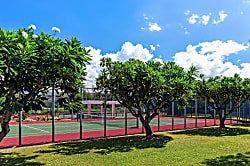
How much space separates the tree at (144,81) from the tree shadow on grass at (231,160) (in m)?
4.51

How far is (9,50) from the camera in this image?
5949mm

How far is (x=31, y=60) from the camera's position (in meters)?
6.12

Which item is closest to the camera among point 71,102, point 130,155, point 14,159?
point 71,102

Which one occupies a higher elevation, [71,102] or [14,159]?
[71,102]

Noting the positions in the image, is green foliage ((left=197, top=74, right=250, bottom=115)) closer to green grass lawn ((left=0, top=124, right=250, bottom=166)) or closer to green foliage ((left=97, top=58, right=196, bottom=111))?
green foliage ((left=97, top=58, right=196, bottom=111))

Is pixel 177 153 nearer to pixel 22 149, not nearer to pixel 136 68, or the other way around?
pixel 136 68

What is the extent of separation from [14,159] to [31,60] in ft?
16.1

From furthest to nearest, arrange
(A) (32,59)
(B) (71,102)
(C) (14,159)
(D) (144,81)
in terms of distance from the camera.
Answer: (D) (144,81) → (C) (14,159) → (B) (71,102) → (A) (32,59)

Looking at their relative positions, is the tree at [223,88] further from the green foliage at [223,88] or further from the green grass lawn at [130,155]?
the green grass lawn at [130,155]

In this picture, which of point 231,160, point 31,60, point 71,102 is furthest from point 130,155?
point 31,60

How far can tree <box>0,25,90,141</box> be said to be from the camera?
5824mm

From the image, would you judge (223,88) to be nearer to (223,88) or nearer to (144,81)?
(223,88)

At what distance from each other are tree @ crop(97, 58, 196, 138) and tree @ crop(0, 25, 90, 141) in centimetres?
543

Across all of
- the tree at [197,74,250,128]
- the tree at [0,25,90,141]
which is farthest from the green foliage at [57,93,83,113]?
the tree at [197,74,250,128]
